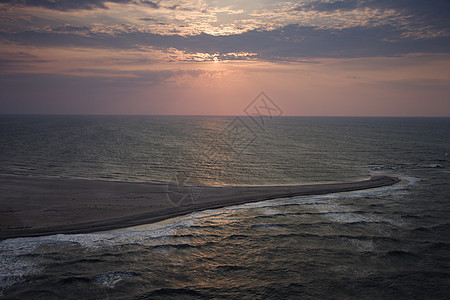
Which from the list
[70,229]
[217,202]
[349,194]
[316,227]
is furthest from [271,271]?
[349,194]

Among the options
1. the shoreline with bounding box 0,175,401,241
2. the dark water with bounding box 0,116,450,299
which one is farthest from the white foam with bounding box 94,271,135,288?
the shoreline with bounding box 0,175,401,241

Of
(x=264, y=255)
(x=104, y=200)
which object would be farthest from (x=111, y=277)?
(x=104, y=200)

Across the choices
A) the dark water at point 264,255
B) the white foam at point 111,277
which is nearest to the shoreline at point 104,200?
the dark water at point 264,255

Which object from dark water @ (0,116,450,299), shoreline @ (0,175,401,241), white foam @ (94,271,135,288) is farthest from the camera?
shoreline @ (0,175,401,241)

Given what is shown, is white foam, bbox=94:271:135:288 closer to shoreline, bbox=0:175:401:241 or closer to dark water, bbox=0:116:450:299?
dark water, bbox=0:116:450:299

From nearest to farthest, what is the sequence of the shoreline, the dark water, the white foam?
the dark water < the white foam < the shoreline

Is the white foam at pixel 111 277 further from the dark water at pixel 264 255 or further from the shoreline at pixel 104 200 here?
the shoreline at pixel 104 200

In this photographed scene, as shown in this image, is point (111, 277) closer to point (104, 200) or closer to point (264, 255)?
point (264, 255)

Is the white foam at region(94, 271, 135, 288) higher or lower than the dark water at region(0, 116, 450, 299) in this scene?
lower

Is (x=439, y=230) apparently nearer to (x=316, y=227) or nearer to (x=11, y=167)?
(x=316, y=227)
